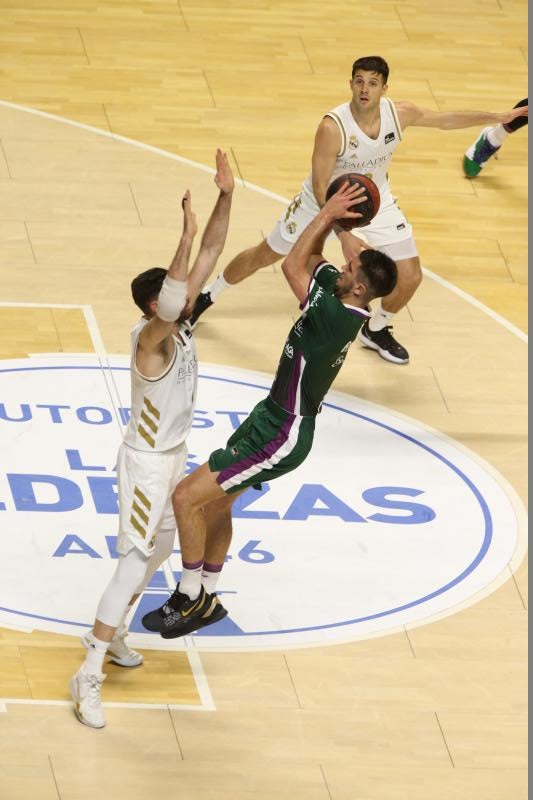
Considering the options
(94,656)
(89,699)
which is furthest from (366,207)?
(89,699)

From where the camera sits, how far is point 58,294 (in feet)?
37.2

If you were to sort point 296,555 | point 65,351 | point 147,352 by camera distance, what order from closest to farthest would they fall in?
point 147,352 → point 296,555 → point 65,351

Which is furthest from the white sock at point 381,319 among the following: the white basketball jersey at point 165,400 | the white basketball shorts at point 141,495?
the white basketball shorts at point 141,495

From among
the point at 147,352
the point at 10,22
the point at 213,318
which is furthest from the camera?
the point at 10,22

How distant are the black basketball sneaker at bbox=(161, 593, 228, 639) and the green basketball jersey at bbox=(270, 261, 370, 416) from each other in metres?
1.05

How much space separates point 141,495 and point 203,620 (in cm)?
81

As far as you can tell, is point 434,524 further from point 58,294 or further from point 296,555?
point 58,294

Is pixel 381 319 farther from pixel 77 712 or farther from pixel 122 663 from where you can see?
pixel 77 712

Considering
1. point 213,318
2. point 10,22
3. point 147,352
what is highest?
point 147,352

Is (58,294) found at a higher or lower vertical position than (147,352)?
lower

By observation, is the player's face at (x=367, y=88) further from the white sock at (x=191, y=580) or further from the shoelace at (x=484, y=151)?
the white sock at (x=191, y=580)

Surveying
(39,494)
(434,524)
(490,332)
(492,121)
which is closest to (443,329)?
(490,332)

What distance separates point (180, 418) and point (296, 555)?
5.94ft

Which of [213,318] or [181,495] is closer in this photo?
[181,495]
